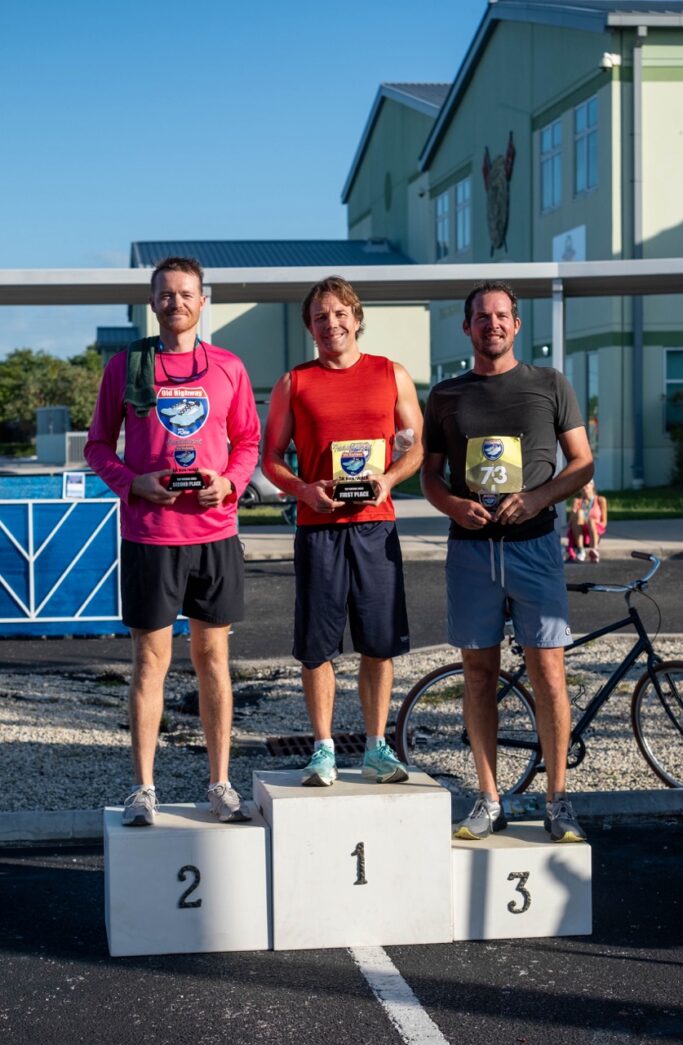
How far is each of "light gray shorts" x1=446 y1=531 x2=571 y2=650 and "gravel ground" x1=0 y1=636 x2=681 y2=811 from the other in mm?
1606

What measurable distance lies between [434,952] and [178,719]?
12.1ft

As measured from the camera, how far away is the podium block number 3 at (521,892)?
4.87m

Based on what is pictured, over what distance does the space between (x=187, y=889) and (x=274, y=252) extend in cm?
4345

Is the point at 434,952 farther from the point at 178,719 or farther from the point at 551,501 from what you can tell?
the point at 178,719

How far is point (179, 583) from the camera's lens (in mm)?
5215

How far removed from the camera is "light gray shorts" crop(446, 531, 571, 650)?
5.31 metres

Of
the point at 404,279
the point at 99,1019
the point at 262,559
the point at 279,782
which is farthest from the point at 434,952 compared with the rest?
the point at 404,279

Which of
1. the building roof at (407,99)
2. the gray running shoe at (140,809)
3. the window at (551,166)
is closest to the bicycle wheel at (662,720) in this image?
the gray running shoe at (140,809)

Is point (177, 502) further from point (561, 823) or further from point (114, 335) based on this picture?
point (114, 335)

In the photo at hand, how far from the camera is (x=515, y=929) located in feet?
16.0

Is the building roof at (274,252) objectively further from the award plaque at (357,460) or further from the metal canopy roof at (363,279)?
the award plaque at (357,460)

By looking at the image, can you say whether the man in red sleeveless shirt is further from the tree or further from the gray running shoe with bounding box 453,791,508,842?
the tree

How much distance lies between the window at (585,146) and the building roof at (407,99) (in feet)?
46.4

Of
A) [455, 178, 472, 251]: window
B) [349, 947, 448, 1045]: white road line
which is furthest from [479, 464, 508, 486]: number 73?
[455, 178, 472, 251]: window
